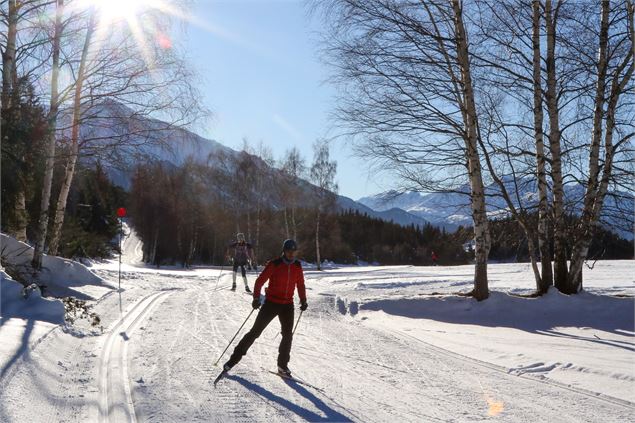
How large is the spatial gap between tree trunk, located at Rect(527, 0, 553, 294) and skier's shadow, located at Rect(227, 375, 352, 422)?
7.85 metres

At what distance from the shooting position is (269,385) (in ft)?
19.3

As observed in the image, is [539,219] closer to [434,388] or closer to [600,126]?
[600,126]

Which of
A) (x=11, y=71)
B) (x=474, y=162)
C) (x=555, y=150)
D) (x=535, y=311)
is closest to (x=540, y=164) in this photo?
(x=555, y=150)

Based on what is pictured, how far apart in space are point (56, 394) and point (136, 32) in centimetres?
986

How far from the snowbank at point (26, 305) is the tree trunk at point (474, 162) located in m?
8.45

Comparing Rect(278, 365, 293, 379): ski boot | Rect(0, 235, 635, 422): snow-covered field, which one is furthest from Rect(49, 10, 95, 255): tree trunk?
Rect(278, 365, 293, 379): ski boot

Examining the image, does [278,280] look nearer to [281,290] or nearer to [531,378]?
[281,290]

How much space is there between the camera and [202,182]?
159ft

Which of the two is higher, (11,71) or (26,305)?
(11,71)

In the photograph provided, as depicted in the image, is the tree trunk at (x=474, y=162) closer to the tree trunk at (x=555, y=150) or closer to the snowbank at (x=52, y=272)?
the tree trunk at (x=555, y=150)

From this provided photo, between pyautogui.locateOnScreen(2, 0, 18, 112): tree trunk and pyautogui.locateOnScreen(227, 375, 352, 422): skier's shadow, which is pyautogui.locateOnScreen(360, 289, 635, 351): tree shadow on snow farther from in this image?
pyautogui.locateOnScreen(2, 0, 18, 112): tree trunk

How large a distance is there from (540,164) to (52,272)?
12.1 metres

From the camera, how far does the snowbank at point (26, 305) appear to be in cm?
829

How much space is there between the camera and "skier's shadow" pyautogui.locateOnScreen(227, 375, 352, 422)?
4.83 metres
